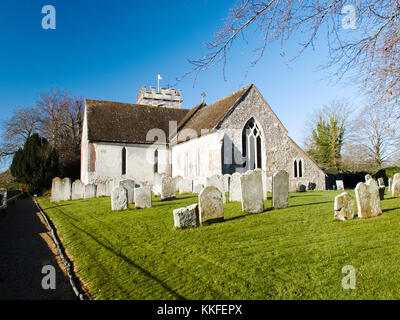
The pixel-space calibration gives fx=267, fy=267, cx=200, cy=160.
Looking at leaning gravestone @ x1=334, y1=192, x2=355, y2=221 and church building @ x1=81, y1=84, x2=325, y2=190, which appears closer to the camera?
leaning gravestone @ x1=334, y1=192, x2=355, y2=221

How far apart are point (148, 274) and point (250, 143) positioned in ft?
46.6

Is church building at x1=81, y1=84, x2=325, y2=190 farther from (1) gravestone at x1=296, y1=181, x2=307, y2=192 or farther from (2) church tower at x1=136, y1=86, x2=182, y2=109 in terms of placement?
(2) church tower at x1=136, y1=86, x2=182, y2=109

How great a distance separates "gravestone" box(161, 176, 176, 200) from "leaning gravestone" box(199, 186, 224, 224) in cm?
504

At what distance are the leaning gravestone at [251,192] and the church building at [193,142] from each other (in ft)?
24.8

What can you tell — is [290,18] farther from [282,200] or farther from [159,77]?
[159,77]

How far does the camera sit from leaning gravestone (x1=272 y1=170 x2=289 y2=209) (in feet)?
27.1

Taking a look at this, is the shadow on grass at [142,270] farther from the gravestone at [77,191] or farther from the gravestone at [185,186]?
the gravestone at [77,191]

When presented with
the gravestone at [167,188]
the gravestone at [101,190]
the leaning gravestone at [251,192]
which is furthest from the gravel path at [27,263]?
the gravestone at [101,190]

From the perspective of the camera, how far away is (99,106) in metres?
22.6

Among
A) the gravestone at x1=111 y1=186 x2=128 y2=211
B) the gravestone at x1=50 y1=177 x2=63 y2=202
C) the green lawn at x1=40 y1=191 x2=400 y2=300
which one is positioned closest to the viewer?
the green lawn at x1=40 y1=191 x2=400 y2=300

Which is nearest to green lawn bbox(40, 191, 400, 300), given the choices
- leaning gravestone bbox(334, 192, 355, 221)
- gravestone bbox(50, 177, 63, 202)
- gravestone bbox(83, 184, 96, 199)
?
leaning gravestone bbox(334, 192, 355, 221)

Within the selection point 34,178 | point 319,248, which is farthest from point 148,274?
point 34,178

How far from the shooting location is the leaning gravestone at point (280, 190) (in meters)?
8.27
